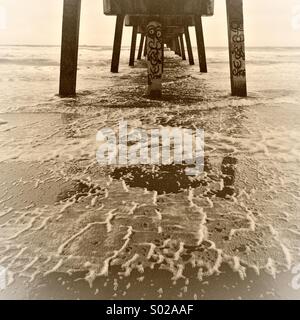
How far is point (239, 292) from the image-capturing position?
Result: 0.79m

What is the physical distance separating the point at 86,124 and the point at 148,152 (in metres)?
0.68

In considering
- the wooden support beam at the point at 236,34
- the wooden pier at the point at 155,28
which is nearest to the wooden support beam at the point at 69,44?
the wooden pier at the point at 155,28

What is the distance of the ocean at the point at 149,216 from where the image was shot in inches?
32.4

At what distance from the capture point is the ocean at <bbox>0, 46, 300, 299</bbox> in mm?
823

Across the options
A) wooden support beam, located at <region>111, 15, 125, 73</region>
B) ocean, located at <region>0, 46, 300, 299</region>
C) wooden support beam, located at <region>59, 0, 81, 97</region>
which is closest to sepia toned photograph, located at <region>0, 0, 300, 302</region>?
ocean, located at <region>0, 46, 300, 299</region>

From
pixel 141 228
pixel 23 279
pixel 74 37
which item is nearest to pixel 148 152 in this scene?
pixel 141 228

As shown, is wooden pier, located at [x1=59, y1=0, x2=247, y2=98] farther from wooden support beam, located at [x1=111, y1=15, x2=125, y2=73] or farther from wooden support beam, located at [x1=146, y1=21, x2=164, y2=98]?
wooden support beam, located at [x1=111, y1=15, x2=125, y2=73]

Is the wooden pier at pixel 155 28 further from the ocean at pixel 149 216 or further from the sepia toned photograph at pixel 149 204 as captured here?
the ocean at pixel 149 216

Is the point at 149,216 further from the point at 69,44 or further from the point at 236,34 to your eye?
the point at 236,34

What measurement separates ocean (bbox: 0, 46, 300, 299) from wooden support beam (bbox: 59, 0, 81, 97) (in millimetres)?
988

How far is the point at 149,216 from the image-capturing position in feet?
3.72

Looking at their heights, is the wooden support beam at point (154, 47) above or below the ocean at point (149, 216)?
above

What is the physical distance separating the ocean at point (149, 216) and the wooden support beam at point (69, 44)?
38.9 inches

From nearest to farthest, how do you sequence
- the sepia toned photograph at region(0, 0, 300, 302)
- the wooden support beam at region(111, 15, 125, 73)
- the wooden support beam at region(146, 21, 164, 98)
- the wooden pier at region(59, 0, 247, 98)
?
the sepia toned photograph at region(0, 0, 300, 302), the wooden pier at region(59, 0, 247, 98), the wooden support beam at region(146, 21, 164, 98), the wooden support beam at region(111, 15, 125, 73)
